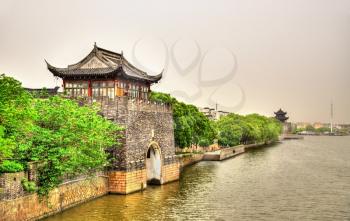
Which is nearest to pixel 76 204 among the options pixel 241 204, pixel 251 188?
pixel 241 204

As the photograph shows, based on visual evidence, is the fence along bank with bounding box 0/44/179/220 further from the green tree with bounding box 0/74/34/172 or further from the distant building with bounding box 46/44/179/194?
the green tree with bounding box 0/74/34/172

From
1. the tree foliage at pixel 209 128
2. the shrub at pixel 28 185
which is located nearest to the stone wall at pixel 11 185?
the shrub at pixel 28 185

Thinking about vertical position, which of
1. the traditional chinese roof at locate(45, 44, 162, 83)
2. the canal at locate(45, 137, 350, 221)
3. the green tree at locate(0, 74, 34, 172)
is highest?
the traditional chinese roof at locate(45, 44, 162, 83)

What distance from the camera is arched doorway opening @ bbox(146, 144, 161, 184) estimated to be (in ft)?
93.5

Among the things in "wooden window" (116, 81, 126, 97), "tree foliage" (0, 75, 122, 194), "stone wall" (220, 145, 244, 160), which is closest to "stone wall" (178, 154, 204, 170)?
"stone wall" (220, 145, 244, 160)

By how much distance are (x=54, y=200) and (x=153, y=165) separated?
34.4 ft

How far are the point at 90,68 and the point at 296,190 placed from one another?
17.4 m

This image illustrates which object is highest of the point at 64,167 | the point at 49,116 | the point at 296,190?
the point at 49,116

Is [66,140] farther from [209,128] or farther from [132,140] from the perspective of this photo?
[209,128]

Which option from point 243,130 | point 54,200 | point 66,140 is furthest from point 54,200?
point 243,130

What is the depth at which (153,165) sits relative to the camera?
94.2 feet

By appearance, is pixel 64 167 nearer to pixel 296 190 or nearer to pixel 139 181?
pixel 139 181

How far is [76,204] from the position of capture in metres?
20.9

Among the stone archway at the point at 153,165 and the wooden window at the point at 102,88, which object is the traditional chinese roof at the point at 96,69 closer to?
the wooden window at the point at 102,88
